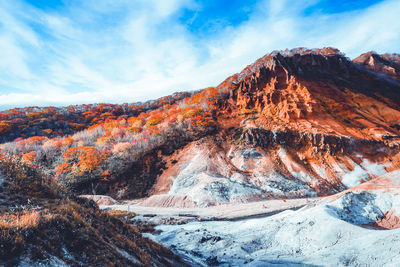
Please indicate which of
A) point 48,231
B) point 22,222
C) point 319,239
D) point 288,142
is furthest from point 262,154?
point 22,222

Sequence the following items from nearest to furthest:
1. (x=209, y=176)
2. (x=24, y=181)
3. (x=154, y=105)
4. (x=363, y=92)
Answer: (x=24, y=181) → (x=209, y=176) → (x=363, y=92) → (x=154, y=105)

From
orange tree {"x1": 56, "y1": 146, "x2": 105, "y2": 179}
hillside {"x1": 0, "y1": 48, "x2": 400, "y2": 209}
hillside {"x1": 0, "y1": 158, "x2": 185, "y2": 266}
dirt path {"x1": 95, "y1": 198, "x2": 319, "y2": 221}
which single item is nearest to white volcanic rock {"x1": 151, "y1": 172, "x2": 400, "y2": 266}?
hillside {"x1": 0, "y1": 158, "x2": 185, "y2": 266}

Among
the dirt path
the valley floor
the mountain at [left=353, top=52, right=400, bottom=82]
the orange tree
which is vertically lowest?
the dirt path

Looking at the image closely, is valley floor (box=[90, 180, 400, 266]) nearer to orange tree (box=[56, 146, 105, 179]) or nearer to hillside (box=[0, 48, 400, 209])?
hillside (box=[0, 48, 400, 209])

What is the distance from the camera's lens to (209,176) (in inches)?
1181

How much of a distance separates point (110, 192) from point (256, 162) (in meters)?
26.2

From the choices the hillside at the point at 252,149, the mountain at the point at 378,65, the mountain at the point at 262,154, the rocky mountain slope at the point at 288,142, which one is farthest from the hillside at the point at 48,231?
the mountain at the point at 378,65

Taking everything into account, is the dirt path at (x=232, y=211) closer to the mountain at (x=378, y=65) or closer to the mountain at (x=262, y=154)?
the mountain at (x=262, y=154)

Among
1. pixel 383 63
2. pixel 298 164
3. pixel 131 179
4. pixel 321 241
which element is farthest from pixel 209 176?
pixel 383 63

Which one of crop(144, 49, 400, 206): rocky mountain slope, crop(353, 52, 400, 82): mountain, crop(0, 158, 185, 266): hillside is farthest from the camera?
crop(353, 52, 400, 82): mountain

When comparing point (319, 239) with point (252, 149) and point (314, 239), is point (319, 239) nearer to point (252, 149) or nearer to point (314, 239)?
point (314, 239)

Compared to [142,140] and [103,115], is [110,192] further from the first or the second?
[103,115]

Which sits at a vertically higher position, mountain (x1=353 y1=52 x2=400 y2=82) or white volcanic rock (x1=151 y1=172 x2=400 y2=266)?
mountain (x1=353 y1=52 x2=400 y2=82)

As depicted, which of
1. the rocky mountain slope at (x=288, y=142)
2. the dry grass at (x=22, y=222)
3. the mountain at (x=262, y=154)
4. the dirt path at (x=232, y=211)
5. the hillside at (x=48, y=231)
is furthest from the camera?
the rocky mountain slope at (x=288, y=142)
